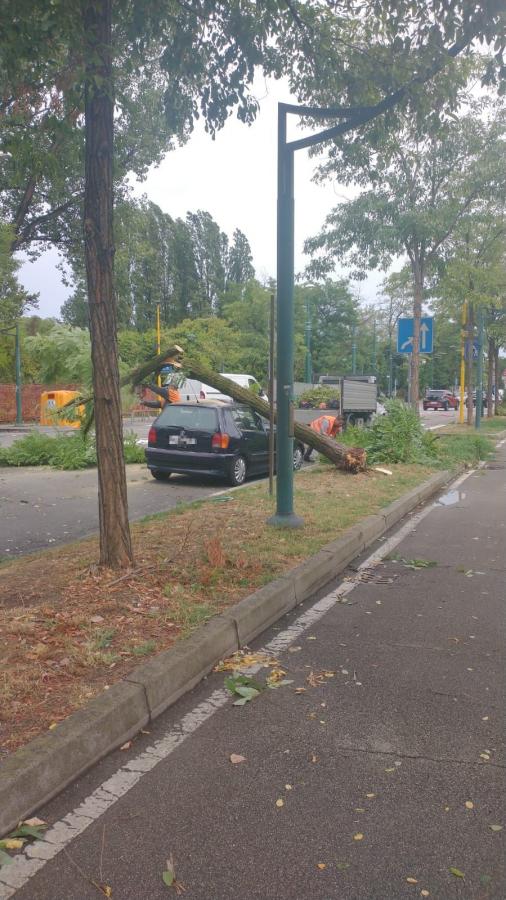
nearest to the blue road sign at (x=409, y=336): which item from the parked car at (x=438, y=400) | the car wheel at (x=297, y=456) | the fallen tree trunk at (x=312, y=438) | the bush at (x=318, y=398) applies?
the car wheel at (x=297, y=456)

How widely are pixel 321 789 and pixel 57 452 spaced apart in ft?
43.2

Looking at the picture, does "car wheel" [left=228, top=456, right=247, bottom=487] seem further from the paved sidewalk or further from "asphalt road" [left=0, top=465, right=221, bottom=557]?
the paved sidewalk

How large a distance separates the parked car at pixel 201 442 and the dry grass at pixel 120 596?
3.03m

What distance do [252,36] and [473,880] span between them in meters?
6.55

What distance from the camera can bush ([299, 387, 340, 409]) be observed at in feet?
72.4

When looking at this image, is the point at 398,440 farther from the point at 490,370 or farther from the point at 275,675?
the point at 490,370

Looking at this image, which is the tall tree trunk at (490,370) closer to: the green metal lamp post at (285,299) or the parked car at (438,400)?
the parked car at (438,400)

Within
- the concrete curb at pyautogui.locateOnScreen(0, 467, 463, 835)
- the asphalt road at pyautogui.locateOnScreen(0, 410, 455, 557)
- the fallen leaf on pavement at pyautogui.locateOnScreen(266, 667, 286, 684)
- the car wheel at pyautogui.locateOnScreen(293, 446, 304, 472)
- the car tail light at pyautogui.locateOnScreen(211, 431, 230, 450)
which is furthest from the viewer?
the car wheel at pyautogui.locateOnScreen(293, 446, 304, 472)

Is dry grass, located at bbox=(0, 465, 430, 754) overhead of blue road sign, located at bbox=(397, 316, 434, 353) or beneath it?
beneath

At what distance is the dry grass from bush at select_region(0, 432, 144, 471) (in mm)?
6235

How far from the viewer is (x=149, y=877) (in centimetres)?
242

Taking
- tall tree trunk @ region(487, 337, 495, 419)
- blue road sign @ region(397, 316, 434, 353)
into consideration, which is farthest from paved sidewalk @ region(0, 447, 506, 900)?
tall tree trunk @ region(487, 337, 495, 419)

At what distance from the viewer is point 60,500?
10797mm

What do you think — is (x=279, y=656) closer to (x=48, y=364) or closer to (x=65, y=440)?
(x=65, y=440)
